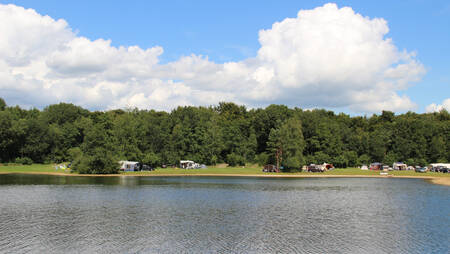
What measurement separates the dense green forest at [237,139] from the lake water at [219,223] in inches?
2895

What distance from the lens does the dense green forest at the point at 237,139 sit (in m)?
139

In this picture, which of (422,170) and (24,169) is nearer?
(24,169)

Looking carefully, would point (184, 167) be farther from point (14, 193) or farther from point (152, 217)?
point (152, 217)

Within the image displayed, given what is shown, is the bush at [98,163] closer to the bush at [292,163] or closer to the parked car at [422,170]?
the bush at [292,163]

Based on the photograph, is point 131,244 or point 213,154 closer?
point 131,244

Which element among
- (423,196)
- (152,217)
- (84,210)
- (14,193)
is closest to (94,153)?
(14,193)

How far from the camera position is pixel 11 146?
14862 cm

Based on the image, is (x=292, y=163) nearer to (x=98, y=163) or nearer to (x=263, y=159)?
(x=263, y=159)

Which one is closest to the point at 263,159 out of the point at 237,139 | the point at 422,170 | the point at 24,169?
the point at 237,139

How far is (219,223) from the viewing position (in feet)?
135

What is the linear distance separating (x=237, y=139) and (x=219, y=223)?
383ft

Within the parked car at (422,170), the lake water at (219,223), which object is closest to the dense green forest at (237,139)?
the parked car at (422,170)

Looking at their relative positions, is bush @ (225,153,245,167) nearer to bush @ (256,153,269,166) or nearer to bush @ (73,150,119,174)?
bush @ (256,153,269,166)

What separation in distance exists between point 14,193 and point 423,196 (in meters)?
68.5
